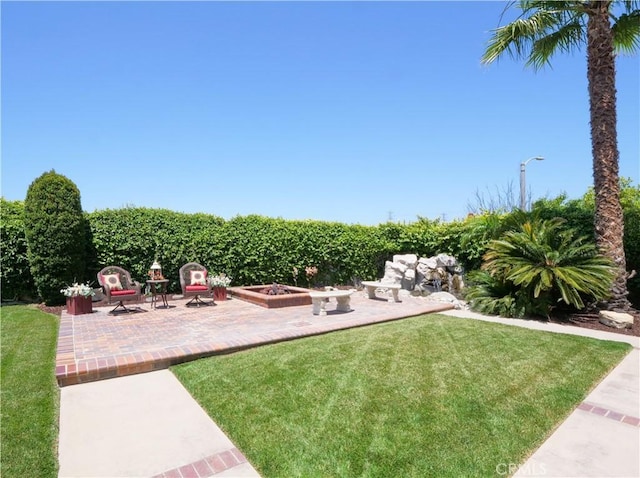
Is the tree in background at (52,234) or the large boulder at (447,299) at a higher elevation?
the tree in background at (52,234)

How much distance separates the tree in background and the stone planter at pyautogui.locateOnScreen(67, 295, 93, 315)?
1119 millimetres

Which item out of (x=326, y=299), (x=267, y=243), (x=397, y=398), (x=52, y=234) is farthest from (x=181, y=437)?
(x=267, y=243)

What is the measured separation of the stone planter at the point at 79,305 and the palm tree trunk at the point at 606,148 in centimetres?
1196

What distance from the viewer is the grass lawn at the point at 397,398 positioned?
2.76 metres

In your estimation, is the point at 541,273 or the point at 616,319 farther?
the point at 541,273

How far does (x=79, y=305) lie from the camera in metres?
8.31

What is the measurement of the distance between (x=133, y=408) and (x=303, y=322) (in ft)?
13.3

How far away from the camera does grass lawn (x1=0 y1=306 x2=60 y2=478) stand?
107 inches

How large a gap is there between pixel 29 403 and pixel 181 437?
6.44 feet

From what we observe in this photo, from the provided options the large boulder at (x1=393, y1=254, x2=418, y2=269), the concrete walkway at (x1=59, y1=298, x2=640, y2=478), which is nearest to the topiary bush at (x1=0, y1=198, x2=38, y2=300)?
the concrete walkway at (x1=59, y1=298, x2=640, y2=478)

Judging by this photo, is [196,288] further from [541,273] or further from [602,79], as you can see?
[602,79]

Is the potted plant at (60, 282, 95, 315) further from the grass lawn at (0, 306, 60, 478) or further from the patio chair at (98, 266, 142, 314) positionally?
the grass lawn at (0, 306, 60, 478)


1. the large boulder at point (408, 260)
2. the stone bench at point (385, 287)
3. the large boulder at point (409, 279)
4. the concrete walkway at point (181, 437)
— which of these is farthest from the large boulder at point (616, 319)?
the large boulder at point (408, 260)

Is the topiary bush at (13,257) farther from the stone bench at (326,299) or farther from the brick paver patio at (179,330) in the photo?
the stone bench at (326,299)
